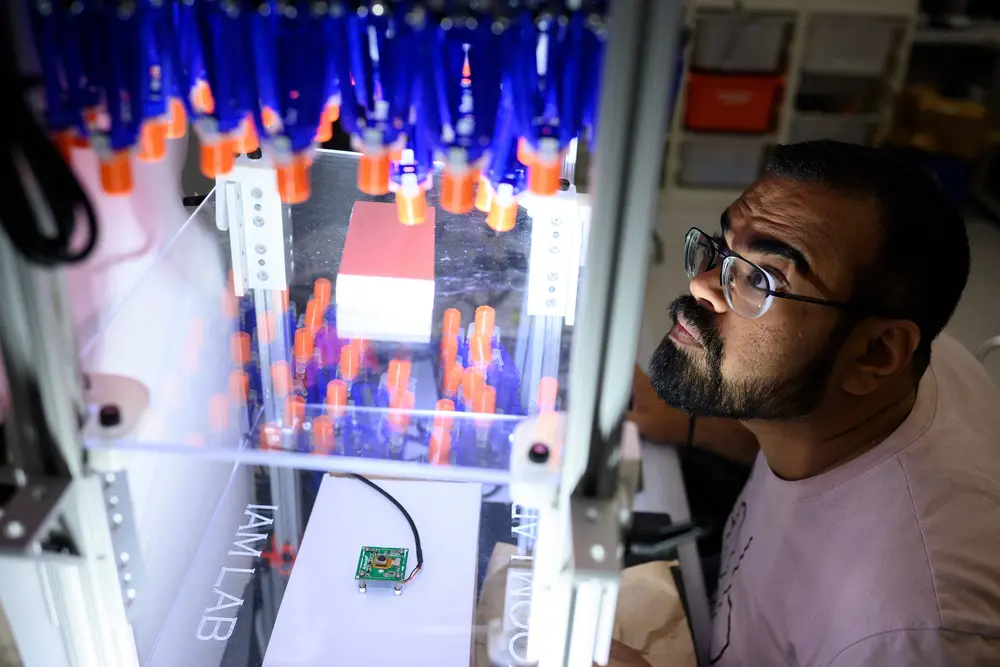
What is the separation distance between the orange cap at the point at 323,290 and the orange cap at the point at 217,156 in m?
0.43

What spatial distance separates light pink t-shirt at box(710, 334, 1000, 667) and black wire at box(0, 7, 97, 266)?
3.16ft

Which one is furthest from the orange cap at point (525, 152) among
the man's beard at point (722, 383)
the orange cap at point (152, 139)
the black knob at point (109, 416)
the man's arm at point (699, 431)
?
the man's arm at point (699, 431)

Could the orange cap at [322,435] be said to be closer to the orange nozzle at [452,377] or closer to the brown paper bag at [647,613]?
the orange nozzle at [452,377]

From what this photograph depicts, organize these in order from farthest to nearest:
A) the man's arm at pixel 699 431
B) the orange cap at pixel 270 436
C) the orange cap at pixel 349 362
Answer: the man's arm at pixel 699 431, the orange cap at pixel 349 362, the orange cap at pixel 270 436

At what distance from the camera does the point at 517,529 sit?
1.16 meters

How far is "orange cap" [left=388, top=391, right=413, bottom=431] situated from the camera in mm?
824

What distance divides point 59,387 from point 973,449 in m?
1.13

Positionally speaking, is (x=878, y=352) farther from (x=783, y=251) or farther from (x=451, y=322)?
(x=451, y=322)

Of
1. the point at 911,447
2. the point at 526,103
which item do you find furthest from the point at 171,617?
the point at 911,447

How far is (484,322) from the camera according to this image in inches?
42.4

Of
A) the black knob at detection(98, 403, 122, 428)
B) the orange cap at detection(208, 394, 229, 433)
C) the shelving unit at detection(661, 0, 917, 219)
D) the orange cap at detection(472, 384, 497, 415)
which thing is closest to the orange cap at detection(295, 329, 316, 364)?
the orange cap at detection(208, 394, 229, 433)

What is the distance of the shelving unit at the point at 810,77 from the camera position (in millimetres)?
3373

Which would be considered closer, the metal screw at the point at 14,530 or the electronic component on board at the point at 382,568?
the metal screw at the point at 14,530

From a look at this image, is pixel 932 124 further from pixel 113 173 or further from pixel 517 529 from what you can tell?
pixel 113 173
